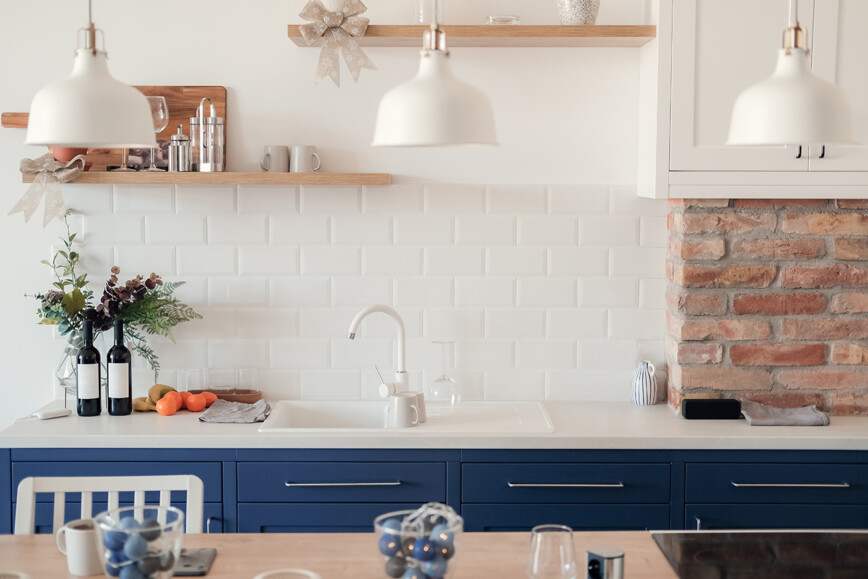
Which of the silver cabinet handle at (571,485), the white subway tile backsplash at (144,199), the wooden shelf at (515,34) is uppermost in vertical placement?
the wooden shelf at (515,34)

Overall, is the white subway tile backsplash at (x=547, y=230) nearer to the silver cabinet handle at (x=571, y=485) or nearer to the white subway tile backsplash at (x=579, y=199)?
the white subway tile backsplash at (x=579, y=199)

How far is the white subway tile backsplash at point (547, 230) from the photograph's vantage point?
11.5ft

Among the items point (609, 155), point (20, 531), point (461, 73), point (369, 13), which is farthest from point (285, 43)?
point (20, 531)

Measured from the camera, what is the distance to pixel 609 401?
3.55m

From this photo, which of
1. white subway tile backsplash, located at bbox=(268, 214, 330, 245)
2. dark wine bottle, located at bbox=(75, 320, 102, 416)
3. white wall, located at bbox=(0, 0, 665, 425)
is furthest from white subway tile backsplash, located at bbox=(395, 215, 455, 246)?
dark wine bottle, located at bbox=(75, 320, 102, 416)

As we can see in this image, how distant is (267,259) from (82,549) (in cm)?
180

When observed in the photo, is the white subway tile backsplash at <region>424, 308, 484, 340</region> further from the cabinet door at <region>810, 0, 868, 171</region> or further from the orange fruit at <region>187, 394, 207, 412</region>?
the cabinet door at <region>810, 0, 868, 171</region>

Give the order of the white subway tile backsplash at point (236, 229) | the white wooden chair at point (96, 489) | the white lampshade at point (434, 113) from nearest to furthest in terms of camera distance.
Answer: the white lampshade at point (434, 113), the white wooden chair at point (96, 489), the white subway tile backsplash at point (236, 229)

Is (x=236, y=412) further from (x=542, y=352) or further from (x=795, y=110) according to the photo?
(x=795, y=110)

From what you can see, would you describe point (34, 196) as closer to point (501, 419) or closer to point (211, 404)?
point (211, 404)

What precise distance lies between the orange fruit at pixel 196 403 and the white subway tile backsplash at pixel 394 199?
0.88 m

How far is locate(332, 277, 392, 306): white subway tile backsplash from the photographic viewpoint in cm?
354

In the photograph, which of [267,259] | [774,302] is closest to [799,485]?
[774,302]

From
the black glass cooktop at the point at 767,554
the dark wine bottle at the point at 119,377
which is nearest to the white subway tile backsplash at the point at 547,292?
the dark wine bottle at the point at 119,377
